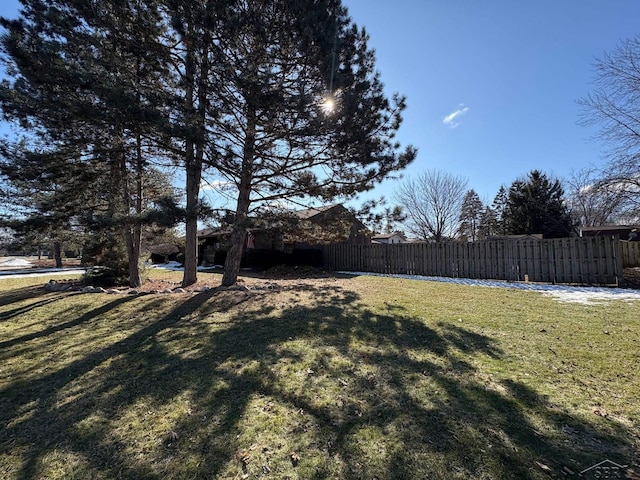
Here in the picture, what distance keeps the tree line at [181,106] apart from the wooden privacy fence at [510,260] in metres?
5.76

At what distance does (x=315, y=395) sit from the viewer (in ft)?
10.4

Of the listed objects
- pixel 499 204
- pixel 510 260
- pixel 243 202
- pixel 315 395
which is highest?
pixel 499 204

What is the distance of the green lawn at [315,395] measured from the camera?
7.48 ft

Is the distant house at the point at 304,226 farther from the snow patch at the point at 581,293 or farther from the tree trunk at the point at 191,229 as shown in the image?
the snow patch at the point at 581,293

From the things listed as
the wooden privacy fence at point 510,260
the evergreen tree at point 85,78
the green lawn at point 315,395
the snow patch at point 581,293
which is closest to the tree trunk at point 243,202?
the evergreen tree at point 85,78

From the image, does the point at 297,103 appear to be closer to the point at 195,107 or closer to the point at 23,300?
the point at 195,107

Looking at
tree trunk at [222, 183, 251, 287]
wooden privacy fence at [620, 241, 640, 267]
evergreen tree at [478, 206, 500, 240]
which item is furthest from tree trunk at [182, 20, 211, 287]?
evergreen tree at [478, 206, 500, 240]

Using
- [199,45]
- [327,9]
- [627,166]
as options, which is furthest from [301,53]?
[627,166]

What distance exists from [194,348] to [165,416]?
162 centimetres

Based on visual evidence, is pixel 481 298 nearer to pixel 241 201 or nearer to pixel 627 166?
pixel 627 166

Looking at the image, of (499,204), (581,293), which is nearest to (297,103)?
(581,293)

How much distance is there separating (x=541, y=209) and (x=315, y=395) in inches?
1201

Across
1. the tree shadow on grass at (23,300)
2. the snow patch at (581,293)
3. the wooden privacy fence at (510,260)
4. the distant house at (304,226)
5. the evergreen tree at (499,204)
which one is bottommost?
the tree shadow on grass at (23,300)

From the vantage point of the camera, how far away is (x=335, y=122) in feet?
24.8
